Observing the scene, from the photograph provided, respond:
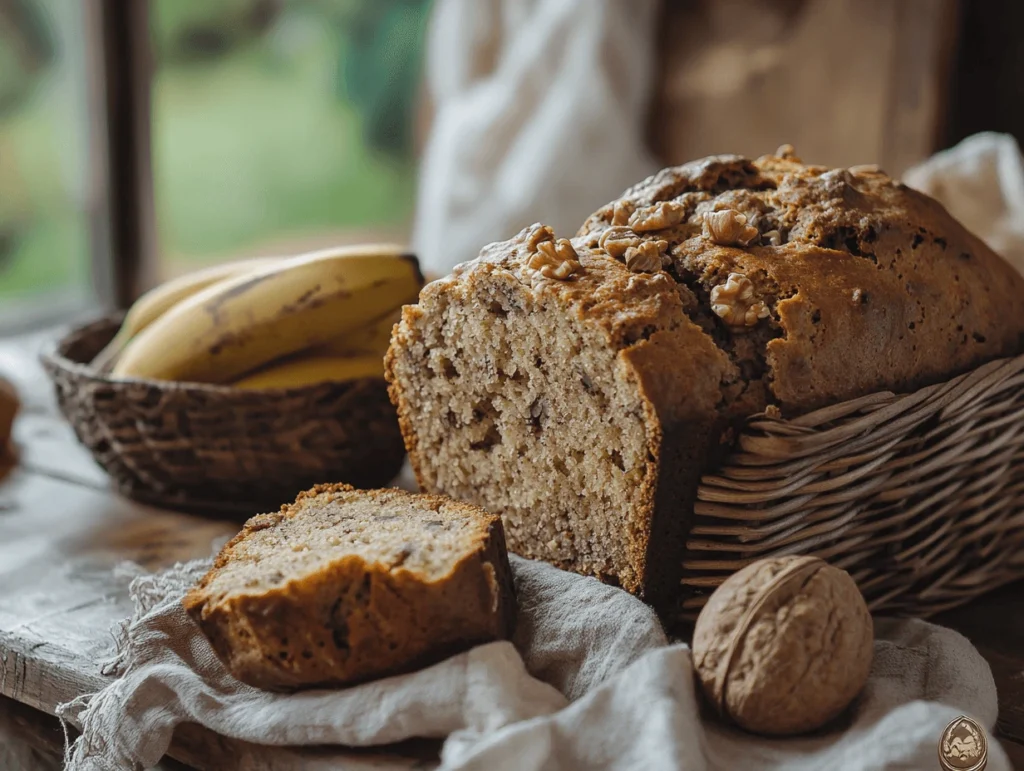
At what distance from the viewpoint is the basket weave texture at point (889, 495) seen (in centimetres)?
105

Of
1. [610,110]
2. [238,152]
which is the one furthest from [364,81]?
[610,110]

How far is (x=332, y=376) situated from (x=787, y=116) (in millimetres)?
1503

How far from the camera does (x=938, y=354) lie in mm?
1225

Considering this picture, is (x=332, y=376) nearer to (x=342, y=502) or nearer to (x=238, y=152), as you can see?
(x=342, y=502)

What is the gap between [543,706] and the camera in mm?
934

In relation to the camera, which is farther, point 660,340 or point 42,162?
point 42,162

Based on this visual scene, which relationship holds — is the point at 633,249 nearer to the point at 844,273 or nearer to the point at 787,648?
the point at 844,273

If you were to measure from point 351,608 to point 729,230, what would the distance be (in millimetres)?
557

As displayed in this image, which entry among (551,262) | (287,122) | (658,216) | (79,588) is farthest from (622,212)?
(287,122)

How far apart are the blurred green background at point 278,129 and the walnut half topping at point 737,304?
→ 7.58 ft

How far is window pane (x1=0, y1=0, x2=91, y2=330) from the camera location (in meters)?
2.79

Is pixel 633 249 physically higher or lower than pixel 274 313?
higher

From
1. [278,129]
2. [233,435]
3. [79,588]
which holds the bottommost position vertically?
[79,588]

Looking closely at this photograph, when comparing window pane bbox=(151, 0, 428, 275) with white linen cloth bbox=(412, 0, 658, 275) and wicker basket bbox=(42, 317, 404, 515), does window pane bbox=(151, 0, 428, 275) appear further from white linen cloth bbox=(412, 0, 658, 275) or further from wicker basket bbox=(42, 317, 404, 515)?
wicker basket bbox=(42, 317, 404, 515)
